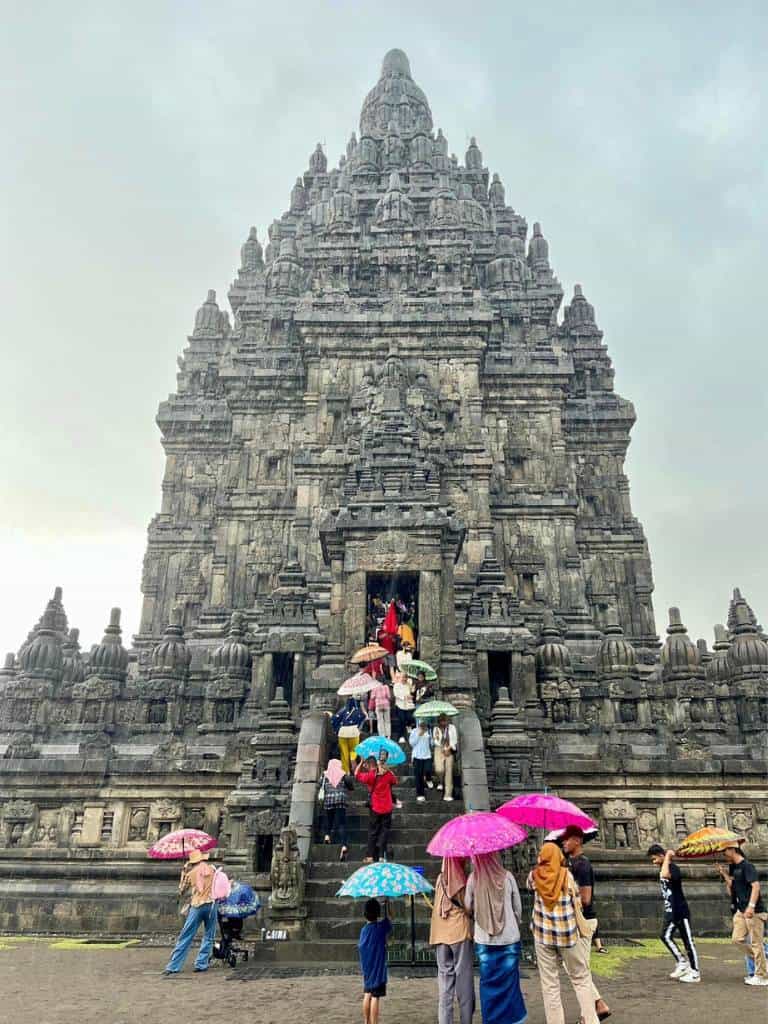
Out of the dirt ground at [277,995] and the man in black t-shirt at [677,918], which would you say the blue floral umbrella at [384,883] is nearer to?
the dirt ground at [277,995]

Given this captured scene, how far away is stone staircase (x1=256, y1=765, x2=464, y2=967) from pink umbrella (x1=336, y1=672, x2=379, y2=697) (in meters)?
1.90

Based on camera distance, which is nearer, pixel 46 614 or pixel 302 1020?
pixel 302 1020

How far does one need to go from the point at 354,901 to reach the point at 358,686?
472cm

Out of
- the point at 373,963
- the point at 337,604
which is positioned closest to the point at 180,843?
the point at 373,963

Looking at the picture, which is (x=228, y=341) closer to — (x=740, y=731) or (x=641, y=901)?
(x=740, y=731)

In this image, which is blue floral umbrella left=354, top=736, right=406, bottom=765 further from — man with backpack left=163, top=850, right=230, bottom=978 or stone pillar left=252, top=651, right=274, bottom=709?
stone pillar left=252, top=651, right=274, bottom=709

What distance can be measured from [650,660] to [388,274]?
21858 mm

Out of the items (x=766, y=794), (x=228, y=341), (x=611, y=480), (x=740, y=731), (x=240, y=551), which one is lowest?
(x=766, y=794)

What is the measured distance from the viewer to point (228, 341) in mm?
43875

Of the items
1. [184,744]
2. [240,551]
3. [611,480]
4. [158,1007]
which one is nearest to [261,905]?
[158,1007]

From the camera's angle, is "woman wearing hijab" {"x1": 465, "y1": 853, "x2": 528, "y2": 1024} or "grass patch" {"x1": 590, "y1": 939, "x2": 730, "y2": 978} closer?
"woman wearing hijab" {"x1": 465, "y1": 853, "x2": 528, "y2": 1024}

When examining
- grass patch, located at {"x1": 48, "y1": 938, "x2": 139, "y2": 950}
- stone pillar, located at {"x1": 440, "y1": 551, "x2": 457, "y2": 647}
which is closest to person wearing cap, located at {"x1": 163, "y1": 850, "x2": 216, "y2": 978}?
grass patch, located at {"x1": 48, "y1": 938, "x2": 139, "y2": 950}

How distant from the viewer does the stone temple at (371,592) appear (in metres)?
16.8

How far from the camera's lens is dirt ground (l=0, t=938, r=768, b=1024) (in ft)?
27.1
